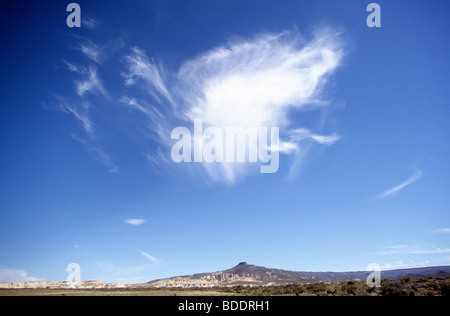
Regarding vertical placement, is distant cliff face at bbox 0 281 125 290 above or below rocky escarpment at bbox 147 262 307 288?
above

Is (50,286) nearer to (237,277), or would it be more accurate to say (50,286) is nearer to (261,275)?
(237,277)

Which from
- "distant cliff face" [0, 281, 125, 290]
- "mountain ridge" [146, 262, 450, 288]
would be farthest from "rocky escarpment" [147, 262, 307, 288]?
"distant cliff face" [0, 281, 125, 290]

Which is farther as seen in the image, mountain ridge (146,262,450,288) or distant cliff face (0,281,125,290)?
mountain ridge (146,262,450,288)

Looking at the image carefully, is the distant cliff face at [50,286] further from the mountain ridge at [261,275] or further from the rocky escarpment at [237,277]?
the mountain ridge at [261,275]

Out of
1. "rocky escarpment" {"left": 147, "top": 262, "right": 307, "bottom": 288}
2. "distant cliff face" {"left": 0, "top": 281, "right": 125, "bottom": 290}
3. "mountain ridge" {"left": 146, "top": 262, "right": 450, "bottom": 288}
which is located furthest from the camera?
"mountain ridge" {"left": 146, "top": 262, "right": 450, "bottom": 288}

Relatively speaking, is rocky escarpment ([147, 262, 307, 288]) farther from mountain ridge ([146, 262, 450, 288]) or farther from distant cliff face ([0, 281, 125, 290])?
distant cliff face ([0, 281, 125, 290])

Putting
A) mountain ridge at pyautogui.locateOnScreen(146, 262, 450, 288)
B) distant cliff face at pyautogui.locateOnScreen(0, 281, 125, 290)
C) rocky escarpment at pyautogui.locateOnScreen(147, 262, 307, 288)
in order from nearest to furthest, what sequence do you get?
distant cliff face at pyautogui.locateOnScreen(0, 281, 125, 290), rocky escarpment at pyautogui.locateOnScreen(147, 262, 307, 288), mountain ridge at pyautogui.locateOnScreen(146, 262, 450, 288)

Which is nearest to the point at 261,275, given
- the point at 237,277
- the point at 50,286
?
the point at 237,277
